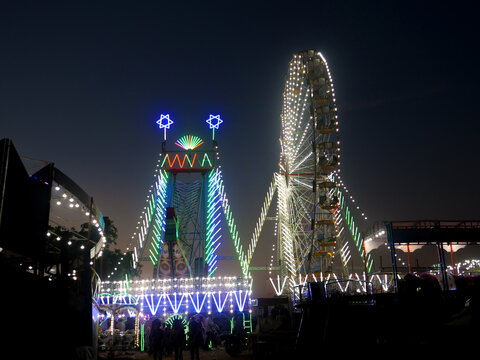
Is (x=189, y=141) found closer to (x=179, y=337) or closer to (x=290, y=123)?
(x=290, y=123)

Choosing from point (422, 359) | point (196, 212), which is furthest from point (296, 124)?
point (422, 359)

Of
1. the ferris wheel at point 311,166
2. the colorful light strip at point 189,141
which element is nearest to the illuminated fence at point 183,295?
the ferris wheel at point 311,166

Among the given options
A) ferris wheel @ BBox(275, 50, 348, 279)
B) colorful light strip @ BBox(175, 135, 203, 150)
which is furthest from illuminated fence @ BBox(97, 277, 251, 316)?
colorful light strip @ BBox(175, 135, 203, 150)

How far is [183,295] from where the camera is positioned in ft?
81.0

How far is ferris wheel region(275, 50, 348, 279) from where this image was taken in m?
27.4

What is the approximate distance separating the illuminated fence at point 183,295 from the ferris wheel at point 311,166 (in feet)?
19.3

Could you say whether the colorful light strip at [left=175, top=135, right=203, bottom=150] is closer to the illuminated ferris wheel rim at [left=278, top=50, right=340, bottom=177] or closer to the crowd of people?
the illuminated ferris wheel rim at [left=278, top=50, right=340, bottom=177]

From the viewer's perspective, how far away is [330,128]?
27344mm

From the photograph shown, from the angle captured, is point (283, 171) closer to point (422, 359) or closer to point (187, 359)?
point (187, 359)

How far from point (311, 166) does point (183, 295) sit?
12.3 metres

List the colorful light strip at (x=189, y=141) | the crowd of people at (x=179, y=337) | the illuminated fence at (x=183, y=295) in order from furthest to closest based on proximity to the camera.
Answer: the colorful light strip at (x=189, y=141) < the illuminated fence at (x=183, y=295) < the crowd of people at (x=179, y=337)

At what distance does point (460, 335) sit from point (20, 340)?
8.08 meters

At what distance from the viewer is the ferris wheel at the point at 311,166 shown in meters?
27.4

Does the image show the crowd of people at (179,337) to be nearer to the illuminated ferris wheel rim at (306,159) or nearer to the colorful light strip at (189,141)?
the illuminated ferris wheel rim at (306,159)
